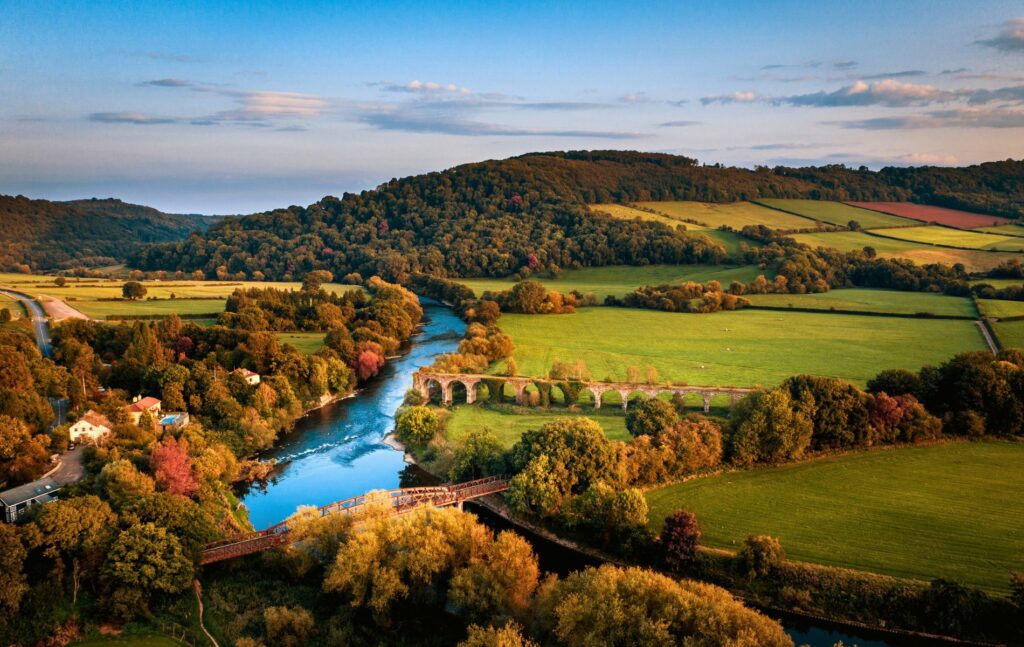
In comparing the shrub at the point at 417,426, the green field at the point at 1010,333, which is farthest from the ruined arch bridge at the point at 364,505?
the green field at the point at 1010,333

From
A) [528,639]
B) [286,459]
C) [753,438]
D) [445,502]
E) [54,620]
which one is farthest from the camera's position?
[286,459]

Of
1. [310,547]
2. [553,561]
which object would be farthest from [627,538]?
[310,547]

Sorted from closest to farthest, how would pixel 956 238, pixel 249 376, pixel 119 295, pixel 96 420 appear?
1. pixel 96 420
2. pixel 249 376
3. pixel 119 295
4. pixel 956 238

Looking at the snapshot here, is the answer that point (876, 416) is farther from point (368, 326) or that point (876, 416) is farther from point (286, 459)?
point (368, 326)

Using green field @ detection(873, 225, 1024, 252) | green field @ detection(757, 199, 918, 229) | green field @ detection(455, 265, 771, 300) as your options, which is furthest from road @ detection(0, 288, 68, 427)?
green field @ detection(757, 199, 918, 229)

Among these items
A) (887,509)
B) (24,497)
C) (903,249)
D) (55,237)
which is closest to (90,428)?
(24,497)

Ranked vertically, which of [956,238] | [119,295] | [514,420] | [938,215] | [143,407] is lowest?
[514,420]

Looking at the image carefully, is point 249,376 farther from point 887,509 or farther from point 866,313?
point 866,313
